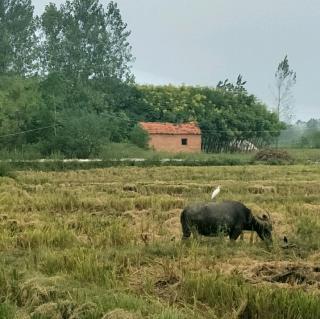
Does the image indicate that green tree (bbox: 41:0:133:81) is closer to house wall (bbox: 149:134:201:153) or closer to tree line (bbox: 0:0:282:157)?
tree line (bbox: 0:0:282:157)

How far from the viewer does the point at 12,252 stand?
7738 millimetres

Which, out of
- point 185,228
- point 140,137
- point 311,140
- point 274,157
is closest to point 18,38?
point 140,137

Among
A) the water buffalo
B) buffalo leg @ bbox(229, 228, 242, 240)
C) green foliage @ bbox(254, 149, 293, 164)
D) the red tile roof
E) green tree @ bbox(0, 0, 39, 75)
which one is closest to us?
the water buffalo

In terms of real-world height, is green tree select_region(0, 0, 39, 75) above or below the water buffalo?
above

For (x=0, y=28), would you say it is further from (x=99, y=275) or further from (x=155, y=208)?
(x=99, y=275)

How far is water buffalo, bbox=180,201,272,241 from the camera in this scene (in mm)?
8867

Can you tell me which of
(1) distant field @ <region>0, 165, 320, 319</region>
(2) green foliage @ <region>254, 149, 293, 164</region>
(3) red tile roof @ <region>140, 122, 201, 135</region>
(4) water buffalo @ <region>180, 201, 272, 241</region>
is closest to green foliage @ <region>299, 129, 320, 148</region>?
(3) red tile roof @ <region>140, 122, 201, 135</region>

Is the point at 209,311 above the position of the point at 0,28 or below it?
below

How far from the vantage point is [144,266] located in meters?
6.94

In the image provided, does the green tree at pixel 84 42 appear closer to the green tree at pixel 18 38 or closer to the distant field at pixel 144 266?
the green tree at pixel 18 38

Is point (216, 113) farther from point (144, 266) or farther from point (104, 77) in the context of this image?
point (144, 266)

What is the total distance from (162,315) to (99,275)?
5.36ft

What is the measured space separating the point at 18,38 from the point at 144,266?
43.5 meters

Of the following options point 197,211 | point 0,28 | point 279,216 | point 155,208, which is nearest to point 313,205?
point 279,216
